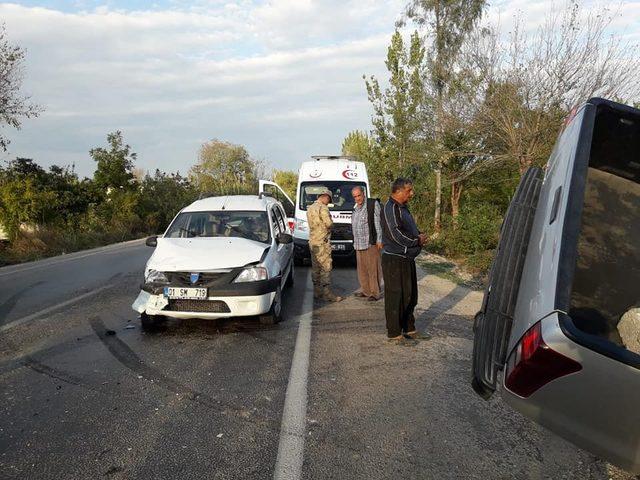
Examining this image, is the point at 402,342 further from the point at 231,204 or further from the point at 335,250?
the point at 335,250

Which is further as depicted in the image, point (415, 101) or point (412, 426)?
point (415, 101)

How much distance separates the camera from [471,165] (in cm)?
1780

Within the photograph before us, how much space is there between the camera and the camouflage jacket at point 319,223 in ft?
26.8

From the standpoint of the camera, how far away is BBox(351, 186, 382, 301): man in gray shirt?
8.26 metres

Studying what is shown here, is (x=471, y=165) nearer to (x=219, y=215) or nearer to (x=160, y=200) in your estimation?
(x=219, y=215)

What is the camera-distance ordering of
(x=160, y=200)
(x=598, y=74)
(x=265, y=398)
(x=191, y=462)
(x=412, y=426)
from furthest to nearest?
(x=160, y=200), (x=598, y=74), (x=265, y=398), (x=412, y=426), (x=191, y=462)

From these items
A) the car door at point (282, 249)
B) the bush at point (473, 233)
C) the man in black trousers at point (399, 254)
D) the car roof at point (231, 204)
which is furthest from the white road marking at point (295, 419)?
the bush at point (473, 233)

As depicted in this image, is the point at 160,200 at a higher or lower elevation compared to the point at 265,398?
lower

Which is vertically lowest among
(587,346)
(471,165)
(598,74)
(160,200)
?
(160,200)

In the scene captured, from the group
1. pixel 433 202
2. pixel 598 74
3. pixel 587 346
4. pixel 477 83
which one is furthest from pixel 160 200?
pixel 587 346

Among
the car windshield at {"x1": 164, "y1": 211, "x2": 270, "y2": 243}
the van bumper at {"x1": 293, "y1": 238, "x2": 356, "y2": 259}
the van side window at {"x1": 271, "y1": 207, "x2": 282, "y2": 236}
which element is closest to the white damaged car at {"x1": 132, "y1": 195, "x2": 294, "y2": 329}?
the car windshield at {"x1": 164, "y1": 211, "x2": 270, "y2": 243}

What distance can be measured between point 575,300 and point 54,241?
22.3m

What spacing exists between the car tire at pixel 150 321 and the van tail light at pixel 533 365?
4.79 m

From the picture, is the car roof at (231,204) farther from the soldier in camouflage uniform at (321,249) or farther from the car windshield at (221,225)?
the soldier in camouflage uniform at (321,249)
